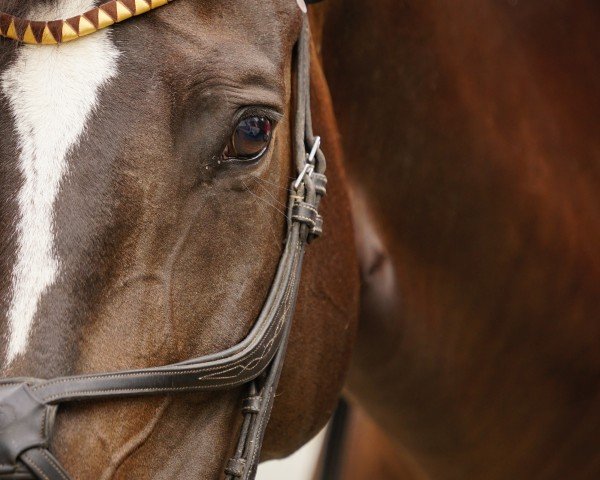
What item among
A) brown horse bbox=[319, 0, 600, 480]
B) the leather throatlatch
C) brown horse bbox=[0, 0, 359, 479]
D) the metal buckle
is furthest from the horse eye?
brown horse bbox=[319, 0, 600, 480]

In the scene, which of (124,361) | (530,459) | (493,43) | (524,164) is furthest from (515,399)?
(124,361)

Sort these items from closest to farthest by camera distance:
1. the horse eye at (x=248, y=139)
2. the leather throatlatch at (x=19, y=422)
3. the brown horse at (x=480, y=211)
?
1. the leather throatlatch at (x=19, y=422)
2. the horse eye at (x=248, y=139)
3. the brown horse at (x=480, y=211)

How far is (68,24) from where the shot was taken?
4.26 feet

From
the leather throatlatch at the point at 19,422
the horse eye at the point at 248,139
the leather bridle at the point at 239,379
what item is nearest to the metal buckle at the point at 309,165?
the leather bridle at the point at 239,379

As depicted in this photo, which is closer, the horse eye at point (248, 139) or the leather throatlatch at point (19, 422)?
the leather throatlatch at point (19, 422)

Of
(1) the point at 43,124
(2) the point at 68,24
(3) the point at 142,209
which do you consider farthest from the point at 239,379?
(2) the point at 68,24

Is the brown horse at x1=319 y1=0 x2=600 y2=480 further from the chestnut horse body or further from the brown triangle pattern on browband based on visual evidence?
the brown triangle pattern on browband

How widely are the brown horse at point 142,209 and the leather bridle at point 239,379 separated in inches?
1.0

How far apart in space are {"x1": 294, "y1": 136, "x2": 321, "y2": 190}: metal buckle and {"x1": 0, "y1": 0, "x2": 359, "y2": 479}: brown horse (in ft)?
0.12

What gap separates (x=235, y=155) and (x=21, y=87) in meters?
Result: 0.35

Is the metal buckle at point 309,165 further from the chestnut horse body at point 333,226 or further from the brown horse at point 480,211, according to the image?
the brown horse at point 480,211

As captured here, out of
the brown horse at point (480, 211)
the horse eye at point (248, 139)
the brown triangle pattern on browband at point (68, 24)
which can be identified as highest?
the brown triangle pattern on browband at point (68, 24)

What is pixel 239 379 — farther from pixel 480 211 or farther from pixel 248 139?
pixel 480 211

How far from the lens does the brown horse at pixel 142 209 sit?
1226 millimetres
